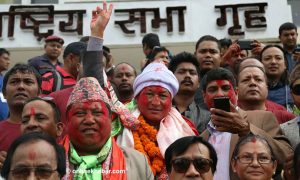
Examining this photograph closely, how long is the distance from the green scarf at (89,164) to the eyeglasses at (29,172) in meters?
0.51

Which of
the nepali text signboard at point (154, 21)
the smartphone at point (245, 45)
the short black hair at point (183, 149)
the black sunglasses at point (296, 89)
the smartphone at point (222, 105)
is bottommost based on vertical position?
the short black hair at point (183, 149)

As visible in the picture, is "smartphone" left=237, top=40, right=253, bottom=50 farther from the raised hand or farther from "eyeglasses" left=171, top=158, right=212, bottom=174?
"eyeglasses" left=171, top=158, right=212, bottom=174

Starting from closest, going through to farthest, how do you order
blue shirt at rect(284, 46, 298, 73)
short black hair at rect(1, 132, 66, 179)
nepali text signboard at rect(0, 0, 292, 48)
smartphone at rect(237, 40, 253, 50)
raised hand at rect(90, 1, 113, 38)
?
short black hair at rect(1, 132, 66, 179) → raised hand at rect(90, 1, 113, 38) → blue shirt at rect(284, 46, 298, 73) → smartphone at rect(237, 40, 253, 50) → nepali text signboard at rect(0, 0, 292, 48)

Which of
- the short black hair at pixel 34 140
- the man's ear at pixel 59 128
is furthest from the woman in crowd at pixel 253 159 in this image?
the man's ear at pixel 59 128

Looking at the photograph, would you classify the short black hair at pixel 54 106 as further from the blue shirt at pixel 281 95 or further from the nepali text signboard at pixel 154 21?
the nepali text signboard at pixel 154 21

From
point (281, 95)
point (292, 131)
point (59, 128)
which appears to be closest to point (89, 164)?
point (59, 128)

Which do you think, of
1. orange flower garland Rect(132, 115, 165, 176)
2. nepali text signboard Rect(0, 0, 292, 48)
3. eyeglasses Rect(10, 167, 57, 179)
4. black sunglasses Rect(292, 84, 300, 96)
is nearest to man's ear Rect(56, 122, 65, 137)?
orange flower garland Rect(132, 115, 165, 176)

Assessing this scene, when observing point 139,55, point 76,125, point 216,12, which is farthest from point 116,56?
point 76,125

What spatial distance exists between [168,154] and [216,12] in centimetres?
674

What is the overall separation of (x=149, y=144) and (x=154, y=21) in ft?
19.7

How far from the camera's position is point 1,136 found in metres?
4.11

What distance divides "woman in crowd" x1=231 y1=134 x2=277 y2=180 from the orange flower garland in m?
0.54

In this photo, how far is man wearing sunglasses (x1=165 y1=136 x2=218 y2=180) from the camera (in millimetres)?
3309

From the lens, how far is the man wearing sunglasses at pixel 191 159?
3.31 meters
